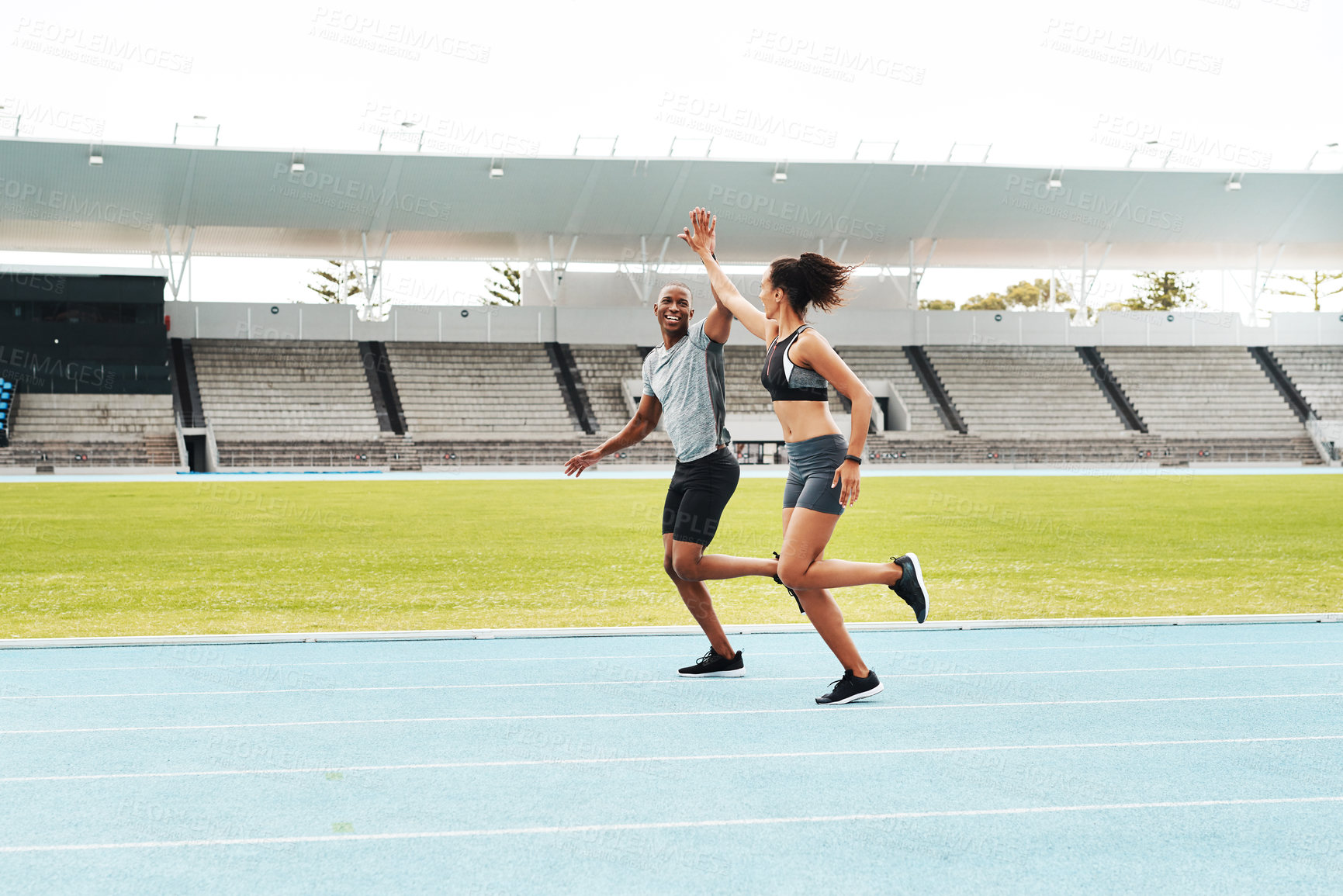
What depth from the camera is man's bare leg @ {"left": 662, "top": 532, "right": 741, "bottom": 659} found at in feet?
18.0

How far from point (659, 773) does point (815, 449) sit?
5.10 feet

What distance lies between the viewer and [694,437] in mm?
5359

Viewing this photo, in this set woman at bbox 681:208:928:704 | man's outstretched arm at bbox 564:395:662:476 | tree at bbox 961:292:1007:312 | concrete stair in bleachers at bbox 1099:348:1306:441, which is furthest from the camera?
tree at bbox 961:292:1007:312

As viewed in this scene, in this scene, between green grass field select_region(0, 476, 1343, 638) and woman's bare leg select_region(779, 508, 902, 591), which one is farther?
green grass field select_region(0, 476, 1343, 638)

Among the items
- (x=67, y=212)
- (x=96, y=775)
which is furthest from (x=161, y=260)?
(x=96, y=775)

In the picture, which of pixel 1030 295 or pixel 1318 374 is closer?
pixel 1318 374

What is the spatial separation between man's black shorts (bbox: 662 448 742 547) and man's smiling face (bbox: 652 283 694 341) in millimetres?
596

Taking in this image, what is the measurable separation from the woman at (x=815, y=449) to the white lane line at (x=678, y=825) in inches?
54.7

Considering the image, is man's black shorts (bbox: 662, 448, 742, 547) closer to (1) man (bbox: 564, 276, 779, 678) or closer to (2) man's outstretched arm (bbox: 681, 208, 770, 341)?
(1) man (bbox: 564, 276, 779, 678)

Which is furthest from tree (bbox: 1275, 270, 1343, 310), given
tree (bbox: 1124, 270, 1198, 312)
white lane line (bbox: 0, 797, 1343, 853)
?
white lane line (bbox: 0, 797, 1343, 853)

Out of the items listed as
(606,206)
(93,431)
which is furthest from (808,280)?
(606,206)

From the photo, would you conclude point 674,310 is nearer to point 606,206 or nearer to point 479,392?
point 606,206

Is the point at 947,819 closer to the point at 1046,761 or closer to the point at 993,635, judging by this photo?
the point at 1046,761

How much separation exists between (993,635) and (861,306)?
1692 inches
